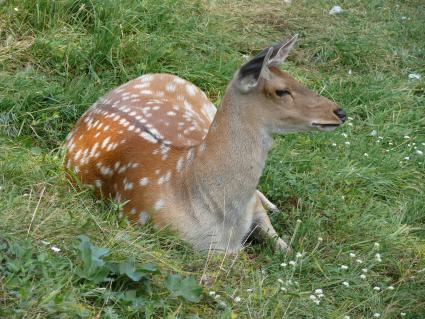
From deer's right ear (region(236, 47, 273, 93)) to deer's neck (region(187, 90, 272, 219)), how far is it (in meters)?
0.09

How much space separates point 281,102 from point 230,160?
16.4 inches

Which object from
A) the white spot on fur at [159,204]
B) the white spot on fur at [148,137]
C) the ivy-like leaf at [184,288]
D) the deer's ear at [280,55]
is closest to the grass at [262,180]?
the ivy-like leaf at [184,288]

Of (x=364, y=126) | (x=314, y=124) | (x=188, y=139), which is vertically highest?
(x=314, y=124)

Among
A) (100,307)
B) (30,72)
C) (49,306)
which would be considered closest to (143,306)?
(100,307)

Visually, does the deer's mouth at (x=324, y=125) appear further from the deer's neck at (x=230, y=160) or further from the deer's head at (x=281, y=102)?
the deer's neck at (x=230, y=160)

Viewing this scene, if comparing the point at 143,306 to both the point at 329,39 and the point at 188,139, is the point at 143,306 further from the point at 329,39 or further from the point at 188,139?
the point at 329,39

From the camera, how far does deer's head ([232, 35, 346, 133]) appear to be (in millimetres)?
5027

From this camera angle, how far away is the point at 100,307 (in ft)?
13.2

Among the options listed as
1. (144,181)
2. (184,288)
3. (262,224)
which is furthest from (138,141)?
(184,288)

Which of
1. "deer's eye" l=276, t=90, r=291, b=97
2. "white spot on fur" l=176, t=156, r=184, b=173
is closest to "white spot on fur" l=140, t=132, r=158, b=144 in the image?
"white spot on fur" l=176, t=156, r=184, b=173

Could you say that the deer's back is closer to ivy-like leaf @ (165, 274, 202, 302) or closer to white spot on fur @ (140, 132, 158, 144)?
white spot on fur @ (140, 132, 158, 144)

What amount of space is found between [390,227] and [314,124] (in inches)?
43.7

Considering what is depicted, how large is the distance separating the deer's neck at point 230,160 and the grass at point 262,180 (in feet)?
1.02

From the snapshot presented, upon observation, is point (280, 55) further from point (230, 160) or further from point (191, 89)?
point (191, 89)
